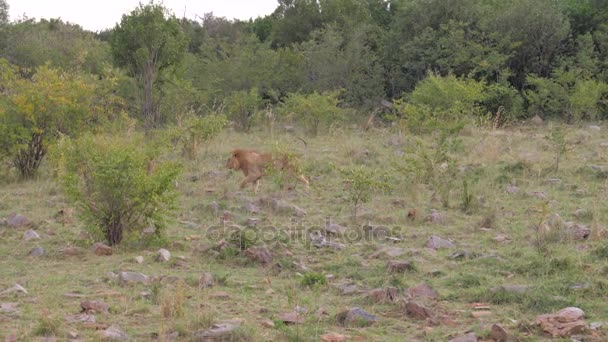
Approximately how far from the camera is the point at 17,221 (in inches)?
349

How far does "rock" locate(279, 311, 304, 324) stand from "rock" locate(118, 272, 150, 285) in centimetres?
145

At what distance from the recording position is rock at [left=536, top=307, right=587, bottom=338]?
5.05 meters

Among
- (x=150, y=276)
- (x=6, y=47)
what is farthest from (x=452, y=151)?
(x=6, y=47)

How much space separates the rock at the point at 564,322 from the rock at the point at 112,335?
2679 mm

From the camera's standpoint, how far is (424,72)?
22.8 meters

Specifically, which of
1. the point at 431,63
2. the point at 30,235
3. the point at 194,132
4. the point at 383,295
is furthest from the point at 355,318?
the point at 431,63

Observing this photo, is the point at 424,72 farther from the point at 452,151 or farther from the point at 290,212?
the point at 290,212

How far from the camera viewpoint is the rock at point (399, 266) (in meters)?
6.91

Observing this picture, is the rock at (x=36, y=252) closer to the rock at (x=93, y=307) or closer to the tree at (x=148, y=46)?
the rock at (x=93, y=307)

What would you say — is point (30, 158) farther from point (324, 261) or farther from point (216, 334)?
point (216, 334)

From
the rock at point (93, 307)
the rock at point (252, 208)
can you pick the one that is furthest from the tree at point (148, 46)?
the rock at point (93, 307)

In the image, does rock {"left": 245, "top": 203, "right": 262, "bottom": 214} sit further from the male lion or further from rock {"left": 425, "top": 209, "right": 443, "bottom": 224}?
rock {"left": 425, "top": 209, "right": 443, "bottom": 224}

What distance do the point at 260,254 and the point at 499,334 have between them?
2828mm

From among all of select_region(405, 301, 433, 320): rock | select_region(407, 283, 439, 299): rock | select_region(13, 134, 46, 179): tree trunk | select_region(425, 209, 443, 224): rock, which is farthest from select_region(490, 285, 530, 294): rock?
select_region(13, 134, 46, 179): tree trunk
